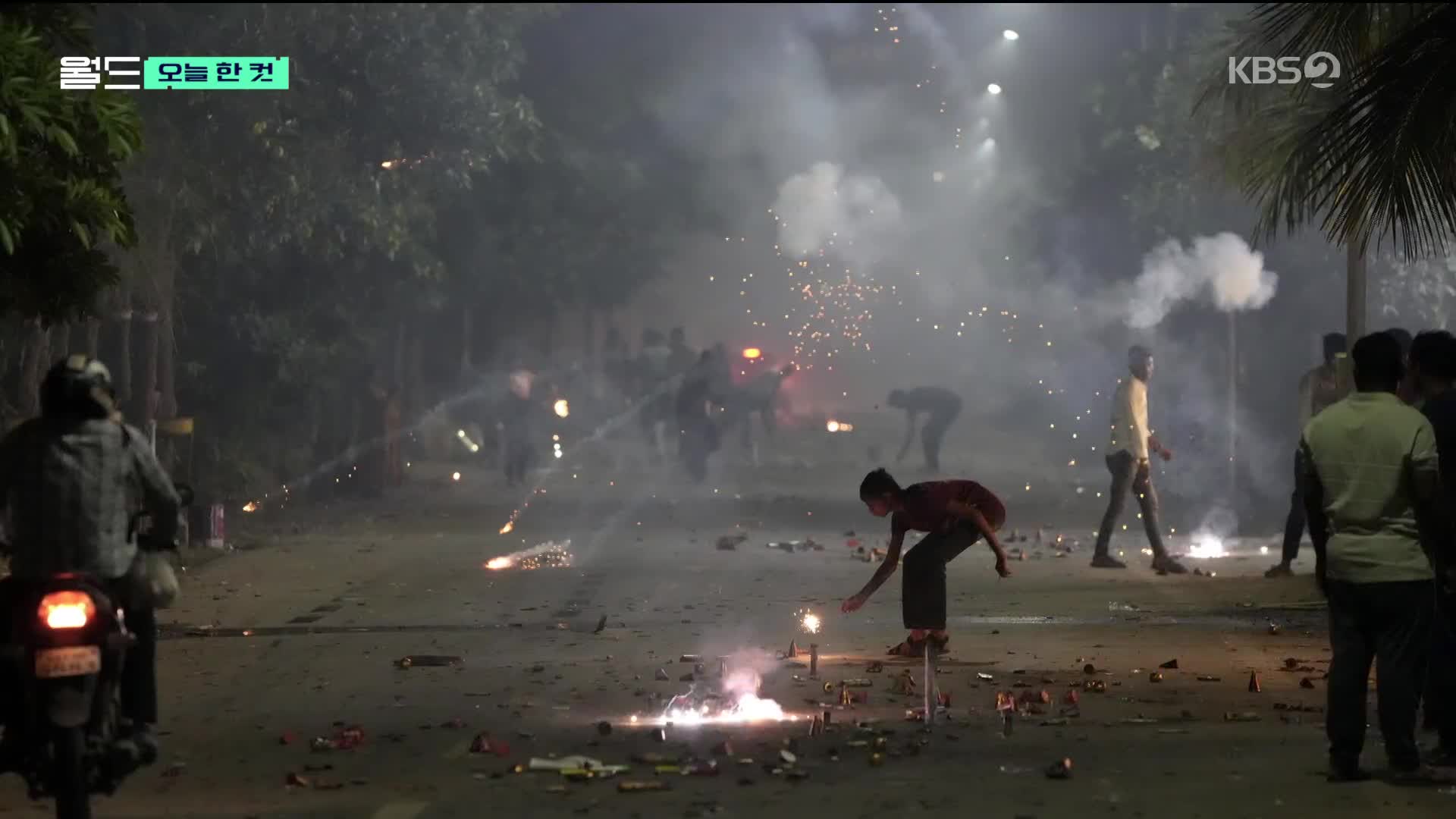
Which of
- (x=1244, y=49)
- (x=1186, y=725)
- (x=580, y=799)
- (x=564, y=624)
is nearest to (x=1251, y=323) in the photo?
(x=1244, y=49)

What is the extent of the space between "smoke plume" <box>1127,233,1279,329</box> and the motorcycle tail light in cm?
2414

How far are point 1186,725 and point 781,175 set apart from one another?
178ft

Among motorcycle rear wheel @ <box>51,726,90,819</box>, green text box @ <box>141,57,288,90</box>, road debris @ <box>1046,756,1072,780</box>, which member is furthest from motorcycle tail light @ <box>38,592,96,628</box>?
green text box @ <box>141,57,288,90</box>

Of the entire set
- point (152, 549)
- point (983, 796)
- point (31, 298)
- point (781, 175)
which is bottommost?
point (983, 796)

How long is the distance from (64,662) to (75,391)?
96 centimetres

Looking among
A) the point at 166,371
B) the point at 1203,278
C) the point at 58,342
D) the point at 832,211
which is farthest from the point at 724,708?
the point at 832,211

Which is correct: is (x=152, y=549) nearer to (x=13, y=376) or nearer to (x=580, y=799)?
(x=580, y=799)

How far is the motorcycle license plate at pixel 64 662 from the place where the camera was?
629 cm

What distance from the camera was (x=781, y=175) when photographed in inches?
2458

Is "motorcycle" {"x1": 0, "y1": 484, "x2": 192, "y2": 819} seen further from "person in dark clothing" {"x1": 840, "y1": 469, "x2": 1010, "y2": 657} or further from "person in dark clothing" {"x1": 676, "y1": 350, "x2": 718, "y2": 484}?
"person in dark clothing" {"x1": 676, "y1": 350, "x2": 718, "y2": 484}

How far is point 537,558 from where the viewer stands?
1866 cm

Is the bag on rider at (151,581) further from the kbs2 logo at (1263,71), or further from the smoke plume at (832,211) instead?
the smoke plume at (832,211)

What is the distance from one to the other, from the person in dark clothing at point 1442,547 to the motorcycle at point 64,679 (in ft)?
16.4

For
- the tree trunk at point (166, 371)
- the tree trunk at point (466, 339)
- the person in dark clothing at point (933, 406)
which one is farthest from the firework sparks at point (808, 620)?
the tree trunk at point (466, 339)
